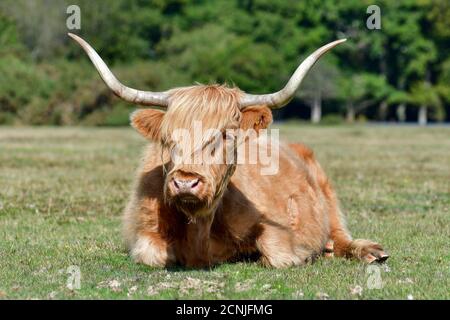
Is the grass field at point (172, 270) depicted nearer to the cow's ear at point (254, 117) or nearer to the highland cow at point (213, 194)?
the highland cow at point (213, 194)

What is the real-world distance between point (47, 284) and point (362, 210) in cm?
687

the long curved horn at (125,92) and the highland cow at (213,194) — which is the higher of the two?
the long curved horn at (125,92)

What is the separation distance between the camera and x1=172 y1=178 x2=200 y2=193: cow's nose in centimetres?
701

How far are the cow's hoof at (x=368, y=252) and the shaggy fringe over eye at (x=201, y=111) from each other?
2080mm

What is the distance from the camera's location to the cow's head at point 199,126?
7.15m

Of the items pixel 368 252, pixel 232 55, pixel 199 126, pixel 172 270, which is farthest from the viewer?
pixel 232 55

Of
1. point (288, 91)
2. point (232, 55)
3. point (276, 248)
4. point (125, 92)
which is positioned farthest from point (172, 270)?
point (232, 55)

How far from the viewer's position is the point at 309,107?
8012cm

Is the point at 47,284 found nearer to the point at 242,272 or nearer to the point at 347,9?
the point at 242,272

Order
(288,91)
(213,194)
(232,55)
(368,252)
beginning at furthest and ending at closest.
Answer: (232,55)
(368,252)
(288,91)
(213,194)

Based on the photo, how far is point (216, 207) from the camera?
783cm

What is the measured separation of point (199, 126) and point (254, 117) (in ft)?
1.74

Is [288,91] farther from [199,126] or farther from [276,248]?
[276,248]

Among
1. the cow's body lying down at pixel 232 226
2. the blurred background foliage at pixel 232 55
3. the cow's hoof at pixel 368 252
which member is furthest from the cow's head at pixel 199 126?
the blurred background foliage at pixel 232 55
